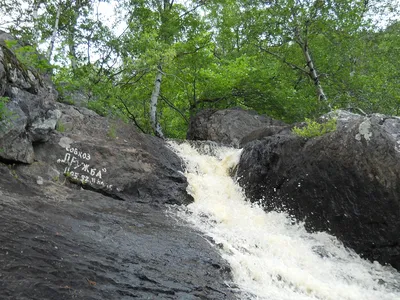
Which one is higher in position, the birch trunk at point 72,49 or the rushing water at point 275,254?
the birch trunk at point 72,49

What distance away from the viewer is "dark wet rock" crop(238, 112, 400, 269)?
7223 mm

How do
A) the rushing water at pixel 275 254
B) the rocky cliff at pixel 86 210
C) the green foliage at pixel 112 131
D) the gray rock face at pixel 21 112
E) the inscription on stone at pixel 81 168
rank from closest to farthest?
the rocky cliff at pixel 86 210 → the rushing water at pixel 275 254 → the gray rock face at pixel 21 112 → the inscription on stone at pixel 81 168 → the green foliage at pixel 112 131

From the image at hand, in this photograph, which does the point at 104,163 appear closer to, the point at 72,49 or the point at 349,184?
the point at 349,184

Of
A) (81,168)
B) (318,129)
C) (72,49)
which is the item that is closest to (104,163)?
(81,168)

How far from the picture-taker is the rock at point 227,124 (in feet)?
51.5

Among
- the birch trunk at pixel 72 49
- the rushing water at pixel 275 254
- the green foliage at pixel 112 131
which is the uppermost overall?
the birch trunk at pixel 72 49

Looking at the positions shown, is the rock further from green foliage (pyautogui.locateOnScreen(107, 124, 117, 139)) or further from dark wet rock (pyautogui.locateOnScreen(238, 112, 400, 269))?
green foliage (pyautogui.locateOnScreen(107, 124, 117, 139))

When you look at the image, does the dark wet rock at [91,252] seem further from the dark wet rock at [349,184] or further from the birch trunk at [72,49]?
the birch trunk at [72,49]

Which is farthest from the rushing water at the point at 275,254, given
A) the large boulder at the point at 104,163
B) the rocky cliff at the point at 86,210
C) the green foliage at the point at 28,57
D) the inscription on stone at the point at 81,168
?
the green foliage at the point at 28,57

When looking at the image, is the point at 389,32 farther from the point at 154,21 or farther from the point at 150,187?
the point at 150,187

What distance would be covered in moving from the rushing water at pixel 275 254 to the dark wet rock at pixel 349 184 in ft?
1.10

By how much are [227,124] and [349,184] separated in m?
8.73

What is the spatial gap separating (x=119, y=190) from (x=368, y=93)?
35.3ft

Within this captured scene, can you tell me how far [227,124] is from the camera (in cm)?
1592
